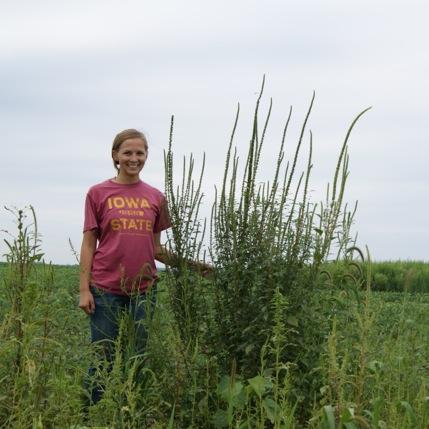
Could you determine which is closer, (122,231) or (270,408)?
(270,408)

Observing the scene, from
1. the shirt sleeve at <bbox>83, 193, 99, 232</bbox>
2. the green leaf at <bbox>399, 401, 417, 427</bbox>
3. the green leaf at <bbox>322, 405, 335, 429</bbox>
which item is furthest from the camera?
the shirt sleeve at <bbox>83, 193, 99, 232</bbox>

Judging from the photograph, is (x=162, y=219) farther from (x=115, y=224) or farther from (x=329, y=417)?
(x=329, y=417)

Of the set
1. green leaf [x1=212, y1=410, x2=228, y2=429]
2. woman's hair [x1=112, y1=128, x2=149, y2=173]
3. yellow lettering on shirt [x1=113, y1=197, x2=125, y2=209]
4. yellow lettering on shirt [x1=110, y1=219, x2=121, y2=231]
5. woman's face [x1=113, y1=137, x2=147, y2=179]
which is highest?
woman's hair [x1=112, y1=128, x2=149, y2=173]

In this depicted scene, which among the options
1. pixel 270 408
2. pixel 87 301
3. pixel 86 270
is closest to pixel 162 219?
pixel 86 270

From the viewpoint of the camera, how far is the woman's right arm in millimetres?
5711

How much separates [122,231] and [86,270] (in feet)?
1.31

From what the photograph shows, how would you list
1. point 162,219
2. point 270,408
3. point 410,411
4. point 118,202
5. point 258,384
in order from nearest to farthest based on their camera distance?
point 410,411
point 258,384
point 270,408
point 118,202
point 162,219

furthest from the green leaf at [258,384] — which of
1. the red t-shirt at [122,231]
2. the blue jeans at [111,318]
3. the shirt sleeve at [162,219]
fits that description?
the shirt sleeve at [162,219]

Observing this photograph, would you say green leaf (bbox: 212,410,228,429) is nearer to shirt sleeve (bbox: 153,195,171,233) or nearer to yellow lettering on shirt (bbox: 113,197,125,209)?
shirt sleeve (bbox: 153,195,171,233)

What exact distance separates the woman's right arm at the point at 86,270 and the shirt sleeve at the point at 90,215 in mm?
50

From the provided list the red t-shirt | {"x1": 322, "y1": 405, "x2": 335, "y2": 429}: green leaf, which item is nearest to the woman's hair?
the red t-shirt

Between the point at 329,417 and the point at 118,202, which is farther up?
the point at 118,202

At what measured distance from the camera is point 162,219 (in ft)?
19.2

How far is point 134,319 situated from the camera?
5391 millimetres
